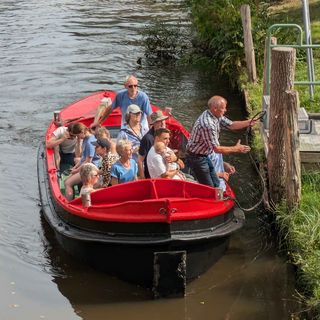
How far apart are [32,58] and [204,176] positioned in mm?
11322

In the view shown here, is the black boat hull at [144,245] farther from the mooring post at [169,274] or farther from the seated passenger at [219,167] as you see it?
the seated passenger at [219,167]

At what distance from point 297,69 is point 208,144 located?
7.00 m

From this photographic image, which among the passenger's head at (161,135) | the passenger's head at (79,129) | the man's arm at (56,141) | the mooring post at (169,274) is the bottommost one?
the mooring post at (169,274)

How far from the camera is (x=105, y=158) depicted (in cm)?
970

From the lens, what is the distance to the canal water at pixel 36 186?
8.80 metres

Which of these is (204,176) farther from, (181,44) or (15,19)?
(15,19)

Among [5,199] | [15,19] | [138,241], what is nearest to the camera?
[138,241]

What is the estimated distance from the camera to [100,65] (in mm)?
19172

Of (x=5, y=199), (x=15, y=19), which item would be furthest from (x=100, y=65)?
(x=5, y=199)

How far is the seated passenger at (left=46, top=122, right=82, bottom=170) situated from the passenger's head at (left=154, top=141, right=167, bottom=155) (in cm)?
201

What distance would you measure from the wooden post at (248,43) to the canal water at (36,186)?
2.59ft

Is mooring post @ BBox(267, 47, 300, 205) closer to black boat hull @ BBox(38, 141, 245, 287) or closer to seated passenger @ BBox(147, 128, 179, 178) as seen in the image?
black boat hull @ BBox(38, 141, 245, 287)

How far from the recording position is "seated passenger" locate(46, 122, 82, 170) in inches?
434

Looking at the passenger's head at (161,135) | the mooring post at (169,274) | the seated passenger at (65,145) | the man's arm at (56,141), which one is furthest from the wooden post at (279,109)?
the man's arm at (56,141)
